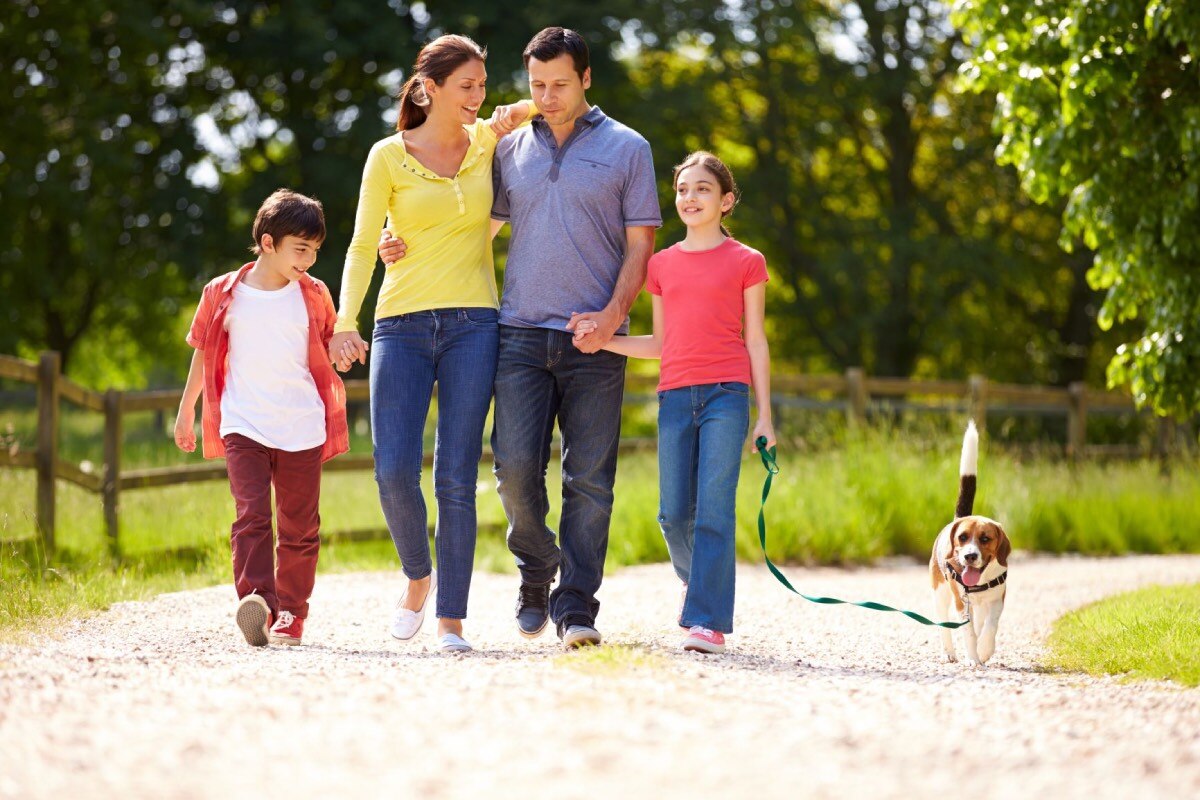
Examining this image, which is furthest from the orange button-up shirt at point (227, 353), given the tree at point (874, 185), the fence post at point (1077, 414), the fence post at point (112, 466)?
the tree at point (874, 185)

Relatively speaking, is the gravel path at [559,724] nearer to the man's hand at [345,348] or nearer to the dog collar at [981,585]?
the dog collar at [981,585]

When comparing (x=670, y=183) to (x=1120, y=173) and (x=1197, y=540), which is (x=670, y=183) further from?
(x=1120, y=173)

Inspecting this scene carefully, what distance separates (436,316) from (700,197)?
41.8 inches

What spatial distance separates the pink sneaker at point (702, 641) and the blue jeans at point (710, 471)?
0.02 m

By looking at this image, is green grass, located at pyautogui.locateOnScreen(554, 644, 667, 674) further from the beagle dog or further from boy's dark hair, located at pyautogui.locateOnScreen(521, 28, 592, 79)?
boy's dark hair, located at pyautogui.locateOnScreen(521, 28, 592, 79)

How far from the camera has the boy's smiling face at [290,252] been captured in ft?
17.5

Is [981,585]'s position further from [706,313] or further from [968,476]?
[706,313]

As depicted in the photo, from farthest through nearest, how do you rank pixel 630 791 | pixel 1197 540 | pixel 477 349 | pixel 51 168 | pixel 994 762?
pixel 51 168 < pixel 1197 540 < pixel 477 349 < pixel 994 762 < pixel 630 791

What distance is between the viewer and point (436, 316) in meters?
5.00

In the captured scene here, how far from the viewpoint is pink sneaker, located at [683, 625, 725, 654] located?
16.3ft

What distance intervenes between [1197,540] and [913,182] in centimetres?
1285

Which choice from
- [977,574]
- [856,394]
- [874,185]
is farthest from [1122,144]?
[874,185]

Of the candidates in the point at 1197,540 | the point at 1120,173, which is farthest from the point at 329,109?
the point at 1120,173

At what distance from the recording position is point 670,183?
22.4 m
